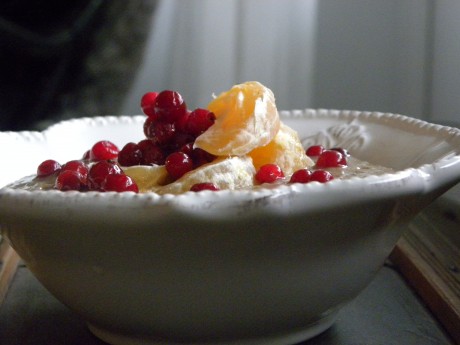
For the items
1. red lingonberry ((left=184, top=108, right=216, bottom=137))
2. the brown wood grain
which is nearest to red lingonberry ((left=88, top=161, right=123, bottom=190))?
red lingonberry ((left=184, top=108, right=216, bottom=137))

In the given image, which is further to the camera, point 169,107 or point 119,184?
point 169,107

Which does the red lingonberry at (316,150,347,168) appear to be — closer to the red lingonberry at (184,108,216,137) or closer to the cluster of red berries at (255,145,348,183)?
the cluster of red berries at (255,145,348,183)

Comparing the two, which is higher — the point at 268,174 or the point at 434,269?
the point at 268,174

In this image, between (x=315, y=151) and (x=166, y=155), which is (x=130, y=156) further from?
(x=315, y=151)

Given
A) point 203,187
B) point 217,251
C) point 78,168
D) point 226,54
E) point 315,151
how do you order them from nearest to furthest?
point 217,251, point 203,187, point 78,168, point 315,151, point 226,54

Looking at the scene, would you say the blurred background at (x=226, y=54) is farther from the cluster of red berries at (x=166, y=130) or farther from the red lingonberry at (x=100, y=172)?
the red lingonberry at (x=100, y=172)

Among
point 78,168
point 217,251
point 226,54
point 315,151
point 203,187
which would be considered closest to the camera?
point 217,251

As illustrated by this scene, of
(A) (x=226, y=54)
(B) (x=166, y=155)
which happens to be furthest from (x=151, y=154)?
(A) (x=226, y=54)
